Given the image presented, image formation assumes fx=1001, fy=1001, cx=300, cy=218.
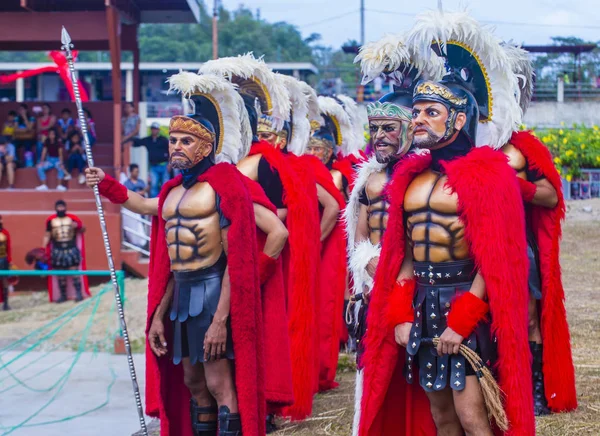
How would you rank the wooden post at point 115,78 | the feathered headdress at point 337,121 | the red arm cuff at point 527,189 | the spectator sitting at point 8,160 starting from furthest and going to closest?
the spectator sitting at point 8,160
the wooden post at point 115,78
the feathered headdress at point 337,121
the red arm cuff at point 527,189

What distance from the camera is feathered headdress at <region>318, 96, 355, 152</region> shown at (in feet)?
33.0

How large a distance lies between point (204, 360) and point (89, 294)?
10152mm

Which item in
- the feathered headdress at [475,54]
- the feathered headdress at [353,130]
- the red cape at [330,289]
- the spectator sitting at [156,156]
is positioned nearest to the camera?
the feathered headdress at [475,54]

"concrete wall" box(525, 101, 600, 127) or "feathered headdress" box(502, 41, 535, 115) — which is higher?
"concrete wall" box(525, 101, 600, 127)

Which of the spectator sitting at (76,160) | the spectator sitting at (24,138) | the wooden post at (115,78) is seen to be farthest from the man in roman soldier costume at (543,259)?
the spectator sitting at (24,138)

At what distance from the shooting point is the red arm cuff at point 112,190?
18.2 ft

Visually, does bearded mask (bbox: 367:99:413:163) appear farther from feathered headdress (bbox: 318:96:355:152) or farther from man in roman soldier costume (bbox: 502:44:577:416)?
feathered headdress (bbox: 318:96:355:152)

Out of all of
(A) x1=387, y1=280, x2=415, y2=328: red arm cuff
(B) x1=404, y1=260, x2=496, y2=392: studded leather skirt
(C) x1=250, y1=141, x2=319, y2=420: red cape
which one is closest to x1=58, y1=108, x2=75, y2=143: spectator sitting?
(C) x1=250, y1=141, x2=319, y2=420: red cape

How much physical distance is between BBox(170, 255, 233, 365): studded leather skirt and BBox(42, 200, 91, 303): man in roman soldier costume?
987 centimetres

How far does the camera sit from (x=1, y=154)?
18.5m

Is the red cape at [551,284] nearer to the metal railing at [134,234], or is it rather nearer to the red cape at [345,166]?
the red cape at [345,166]

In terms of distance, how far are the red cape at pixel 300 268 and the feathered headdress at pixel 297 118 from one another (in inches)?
29.5

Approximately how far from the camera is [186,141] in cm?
536

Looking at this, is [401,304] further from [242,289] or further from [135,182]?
[135,182]
